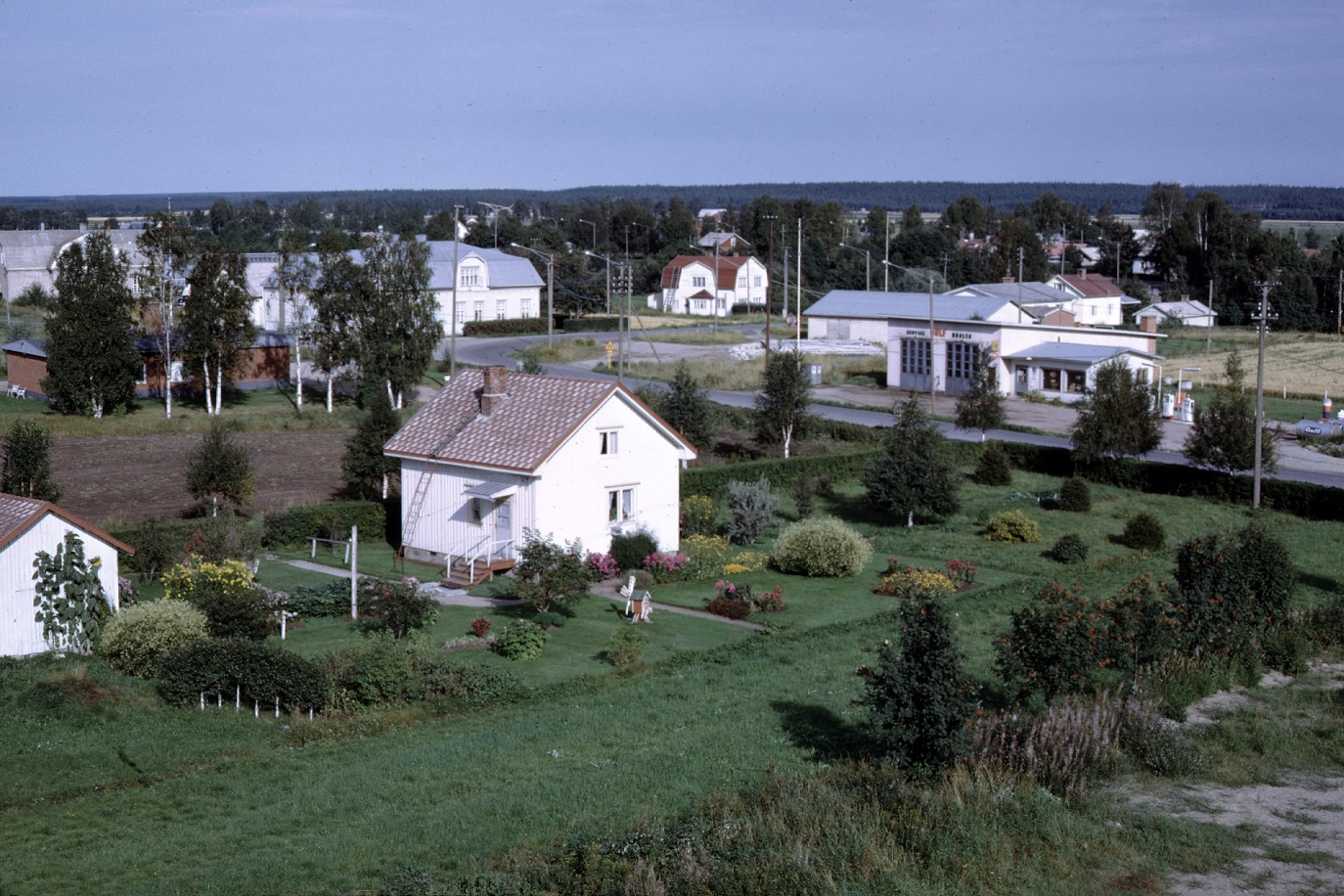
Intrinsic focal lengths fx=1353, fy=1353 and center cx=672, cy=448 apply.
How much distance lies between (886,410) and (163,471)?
103ft

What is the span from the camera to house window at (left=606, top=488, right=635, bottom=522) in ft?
109

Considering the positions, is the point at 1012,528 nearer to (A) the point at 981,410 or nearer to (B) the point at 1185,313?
(A) the point at 981,410

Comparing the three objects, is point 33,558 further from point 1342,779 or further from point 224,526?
point 1342,779

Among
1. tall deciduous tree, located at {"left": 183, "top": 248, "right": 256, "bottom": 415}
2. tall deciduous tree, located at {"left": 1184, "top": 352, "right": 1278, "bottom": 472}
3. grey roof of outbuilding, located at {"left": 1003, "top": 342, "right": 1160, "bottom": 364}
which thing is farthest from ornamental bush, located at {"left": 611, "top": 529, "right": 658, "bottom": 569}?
grey roof of outbuilding, located at {"left": 1003, "top": 342, "right": 1160, "bottom": 364}

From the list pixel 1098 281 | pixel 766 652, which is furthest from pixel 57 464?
pixel 1098 281

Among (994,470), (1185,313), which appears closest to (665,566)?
(994,470)

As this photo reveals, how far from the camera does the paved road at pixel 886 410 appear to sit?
1905 inches

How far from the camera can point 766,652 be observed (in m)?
25.2

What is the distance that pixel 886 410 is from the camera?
198ft

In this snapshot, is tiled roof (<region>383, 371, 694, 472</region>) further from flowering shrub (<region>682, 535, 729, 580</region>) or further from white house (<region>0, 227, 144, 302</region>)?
white house (<region>0, 227, 144, 302</region>)

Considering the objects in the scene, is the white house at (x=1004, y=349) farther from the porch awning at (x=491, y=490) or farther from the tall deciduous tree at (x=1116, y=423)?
the porch awning at (x=491, y=490)

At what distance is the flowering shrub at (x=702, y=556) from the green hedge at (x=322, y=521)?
8.38 m

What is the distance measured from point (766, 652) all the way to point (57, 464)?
26.8 m

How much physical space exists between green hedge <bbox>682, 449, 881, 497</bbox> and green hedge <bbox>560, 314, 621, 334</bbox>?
46.9m
